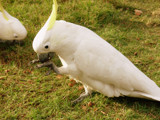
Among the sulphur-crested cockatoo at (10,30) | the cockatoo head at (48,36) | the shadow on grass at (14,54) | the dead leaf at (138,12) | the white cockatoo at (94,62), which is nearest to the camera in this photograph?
the cockatoo head at (48,36)

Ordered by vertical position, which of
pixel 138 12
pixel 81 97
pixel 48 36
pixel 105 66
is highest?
pixel 48 36

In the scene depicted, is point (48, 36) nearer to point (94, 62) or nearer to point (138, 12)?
point (94, 62)

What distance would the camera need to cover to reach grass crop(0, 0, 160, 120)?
8.58ft

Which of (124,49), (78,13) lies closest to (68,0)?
(78,13)

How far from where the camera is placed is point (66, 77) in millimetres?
3162

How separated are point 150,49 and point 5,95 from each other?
2.61m

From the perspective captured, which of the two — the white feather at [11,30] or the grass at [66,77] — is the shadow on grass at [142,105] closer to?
the grass at [66,77]

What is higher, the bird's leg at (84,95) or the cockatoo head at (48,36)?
the cockatoo head at (48,36)

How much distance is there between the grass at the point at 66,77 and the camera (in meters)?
2.62

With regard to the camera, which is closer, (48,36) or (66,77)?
(48,36)

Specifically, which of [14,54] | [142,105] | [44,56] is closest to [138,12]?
[142,105]

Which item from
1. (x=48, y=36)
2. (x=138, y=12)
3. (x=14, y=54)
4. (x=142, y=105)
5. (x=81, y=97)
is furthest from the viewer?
(x=138, y=12)

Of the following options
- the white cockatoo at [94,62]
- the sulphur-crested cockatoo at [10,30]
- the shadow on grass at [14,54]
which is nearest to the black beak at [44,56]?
the white cockatoo at [94,62]

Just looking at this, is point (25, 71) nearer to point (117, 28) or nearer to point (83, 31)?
point (83, 31)
